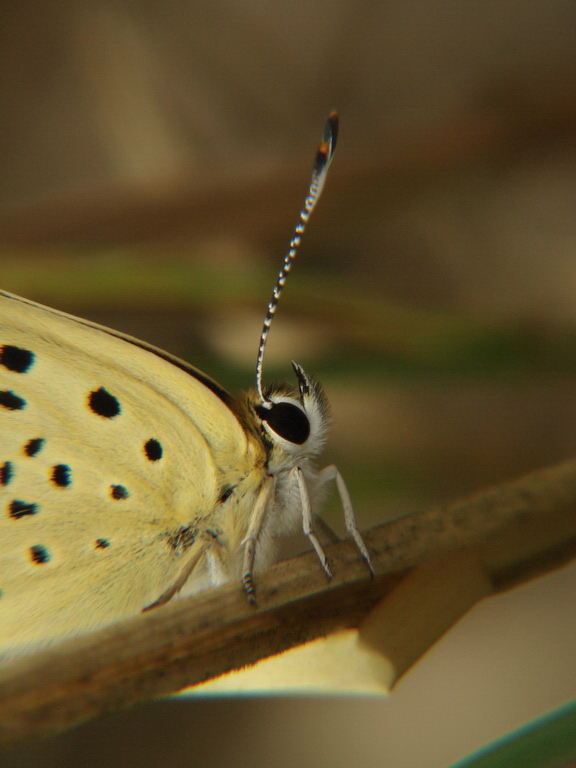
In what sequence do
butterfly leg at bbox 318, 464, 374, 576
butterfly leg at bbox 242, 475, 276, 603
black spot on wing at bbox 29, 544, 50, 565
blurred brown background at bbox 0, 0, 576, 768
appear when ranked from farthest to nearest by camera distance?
blurred brown background at bbox 0, 0, 576, 768
black spot on wing at bbox 29, 544, 50, 565
butterfly leg at bbox 242, 475, 276, 603
butterfly leg at bbox 318, 464, 374, 576

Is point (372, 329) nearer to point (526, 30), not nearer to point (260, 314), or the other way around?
point (260, 314)

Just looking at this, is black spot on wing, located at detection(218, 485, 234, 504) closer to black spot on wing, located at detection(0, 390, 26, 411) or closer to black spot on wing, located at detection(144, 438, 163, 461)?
black spot on wing, located at detection(144, 438, 163, 461)

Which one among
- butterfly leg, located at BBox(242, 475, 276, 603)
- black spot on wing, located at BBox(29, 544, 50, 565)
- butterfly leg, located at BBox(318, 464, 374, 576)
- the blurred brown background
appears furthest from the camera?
the blurred brown background

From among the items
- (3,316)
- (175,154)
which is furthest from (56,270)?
(175,154)

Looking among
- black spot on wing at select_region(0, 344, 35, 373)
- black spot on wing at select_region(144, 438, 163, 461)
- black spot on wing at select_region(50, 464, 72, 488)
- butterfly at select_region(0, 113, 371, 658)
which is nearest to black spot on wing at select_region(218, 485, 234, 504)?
butterfly at select_region(0, 113, 371, 658)

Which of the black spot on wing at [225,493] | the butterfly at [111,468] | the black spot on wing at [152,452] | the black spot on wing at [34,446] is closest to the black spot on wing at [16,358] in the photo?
the butterfly at [111,468]

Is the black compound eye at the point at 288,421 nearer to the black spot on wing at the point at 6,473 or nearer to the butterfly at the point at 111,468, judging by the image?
the butterfly at the point at 111,468

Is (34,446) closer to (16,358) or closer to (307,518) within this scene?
(16,358)
